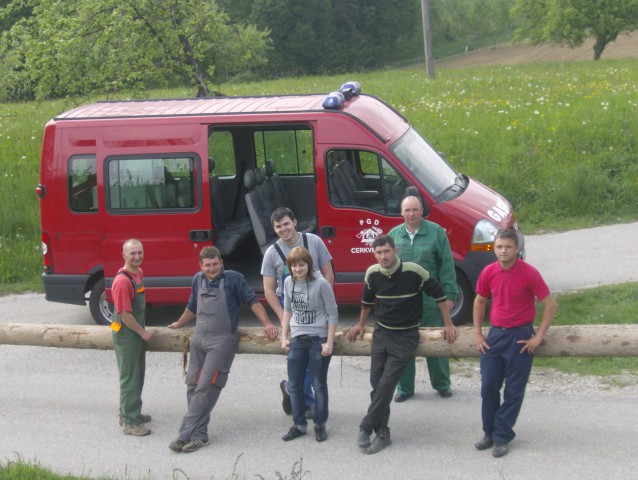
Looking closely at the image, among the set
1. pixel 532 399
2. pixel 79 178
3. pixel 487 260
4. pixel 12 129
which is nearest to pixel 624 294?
pixel 487 260

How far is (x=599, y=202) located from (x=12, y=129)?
45.5 feet

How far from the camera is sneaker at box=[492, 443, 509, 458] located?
6.70 meters

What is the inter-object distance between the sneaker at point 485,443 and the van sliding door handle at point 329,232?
11.5 ft

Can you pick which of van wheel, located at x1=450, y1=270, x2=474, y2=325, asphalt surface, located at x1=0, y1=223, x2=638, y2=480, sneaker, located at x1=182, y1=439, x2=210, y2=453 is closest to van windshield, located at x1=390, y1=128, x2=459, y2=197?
van wheel, located at x1=450, y1=270, x2=474, y2=325

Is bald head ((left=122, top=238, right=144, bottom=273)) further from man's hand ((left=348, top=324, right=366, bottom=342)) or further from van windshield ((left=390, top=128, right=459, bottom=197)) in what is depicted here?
van windshield ((left=390, top=128, right=459, bottom=197))

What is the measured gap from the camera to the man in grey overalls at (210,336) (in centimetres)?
728

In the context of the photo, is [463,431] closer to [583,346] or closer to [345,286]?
[583,346]

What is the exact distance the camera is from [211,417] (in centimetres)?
796

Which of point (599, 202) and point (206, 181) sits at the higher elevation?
point (206, 181)

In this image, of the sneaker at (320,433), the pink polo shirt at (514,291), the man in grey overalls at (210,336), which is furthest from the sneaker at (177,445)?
the pink polo shirt at (514,291)

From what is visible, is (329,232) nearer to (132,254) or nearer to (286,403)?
(286,403)

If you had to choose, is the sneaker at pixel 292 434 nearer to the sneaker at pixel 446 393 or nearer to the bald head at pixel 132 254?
the sneaker at pixel 446 393

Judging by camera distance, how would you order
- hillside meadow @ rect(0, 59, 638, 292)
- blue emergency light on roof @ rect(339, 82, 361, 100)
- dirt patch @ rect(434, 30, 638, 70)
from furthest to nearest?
dirt patch @ rect(434, 30, 638, 70), hillside meadow @ rect(0, 59, 638, 292), blue emergency light on roof @ rect(339, 82, 361, 100)

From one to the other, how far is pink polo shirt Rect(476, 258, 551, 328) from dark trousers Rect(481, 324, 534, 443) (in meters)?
0.08
